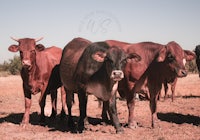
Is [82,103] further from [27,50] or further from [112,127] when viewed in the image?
[27,50]

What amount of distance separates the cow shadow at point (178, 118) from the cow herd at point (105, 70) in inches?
62.9

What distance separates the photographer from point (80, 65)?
8.00 m

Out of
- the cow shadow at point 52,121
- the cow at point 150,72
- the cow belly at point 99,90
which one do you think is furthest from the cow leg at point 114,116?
the cow shadow at point 52,121

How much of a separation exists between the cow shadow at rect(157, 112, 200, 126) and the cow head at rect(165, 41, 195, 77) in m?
2.36

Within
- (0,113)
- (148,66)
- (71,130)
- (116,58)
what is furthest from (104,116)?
(0,113)

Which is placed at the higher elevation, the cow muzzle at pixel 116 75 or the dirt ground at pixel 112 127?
the cow muzzle at pixel 116 75

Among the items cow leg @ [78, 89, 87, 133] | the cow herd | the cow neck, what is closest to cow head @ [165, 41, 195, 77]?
the cow herd

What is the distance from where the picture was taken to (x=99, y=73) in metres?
7.57

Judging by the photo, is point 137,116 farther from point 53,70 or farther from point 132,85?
point 53,70

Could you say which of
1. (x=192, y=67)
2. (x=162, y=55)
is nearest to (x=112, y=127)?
(x=162, y=55)

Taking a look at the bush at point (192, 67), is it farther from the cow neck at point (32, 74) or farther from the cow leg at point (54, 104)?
the cow neck at point (32, 74)

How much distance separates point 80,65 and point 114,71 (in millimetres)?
1400

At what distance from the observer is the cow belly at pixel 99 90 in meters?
7.50

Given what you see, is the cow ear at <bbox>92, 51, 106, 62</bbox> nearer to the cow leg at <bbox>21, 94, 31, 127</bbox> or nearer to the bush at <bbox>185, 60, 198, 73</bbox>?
the cow leg at <bbox>21, 94, 31, 127</bbox>
